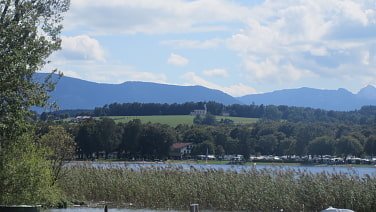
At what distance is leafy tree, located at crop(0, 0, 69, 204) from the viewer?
17688 millimetres

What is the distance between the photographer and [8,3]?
19125 mm

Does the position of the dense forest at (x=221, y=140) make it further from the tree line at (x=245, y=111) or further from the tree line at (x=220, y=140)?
the tree line at (x=245, y=111)

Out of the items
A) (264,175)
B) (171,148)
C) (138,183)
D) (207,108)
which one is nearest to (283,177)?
(264,175)

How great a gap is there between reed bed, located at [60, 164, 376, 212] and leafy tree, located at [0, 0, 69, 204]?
28.2ft

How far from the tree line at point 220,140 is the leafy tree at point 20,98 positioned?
1951 inches

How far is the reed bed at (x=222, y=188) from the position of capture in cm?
2386

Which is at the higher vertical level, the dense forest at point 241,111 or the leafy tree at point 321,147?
the dense forest at point 241,111

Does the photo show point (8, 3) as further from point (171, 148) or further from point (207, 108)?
point (207, 108)

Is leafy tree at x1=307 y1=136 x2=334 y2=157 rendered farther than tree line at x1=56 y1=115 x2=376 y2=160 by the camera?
Yes

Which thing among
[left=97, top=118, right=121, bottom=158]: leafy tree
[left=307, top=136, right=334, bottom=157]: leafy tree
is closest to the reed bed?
[left=97, top=118, right=121, bottom=158]: leafy tree

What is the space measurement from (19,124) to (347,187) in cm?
1391

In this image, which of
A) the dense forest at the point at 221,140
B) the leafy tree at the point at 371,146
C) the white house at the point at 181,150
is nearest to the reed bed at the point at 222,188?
the dense forest at the point at 221,140

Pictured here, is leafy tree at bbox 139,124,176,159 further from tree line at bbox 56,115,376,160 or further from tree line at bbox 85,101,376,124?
tree line at bbox 85,101,376,124

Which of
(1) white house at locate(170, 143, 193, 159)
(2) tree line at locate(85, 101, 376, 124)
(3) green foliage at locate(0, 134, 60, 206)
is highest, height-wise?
(2) tree line at locate(85, 101, 376, 124)
